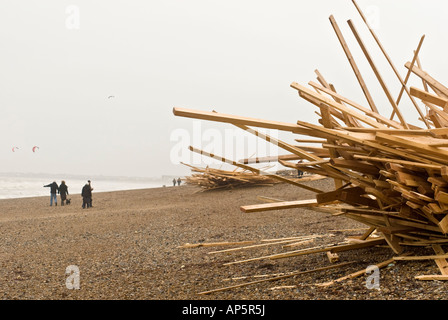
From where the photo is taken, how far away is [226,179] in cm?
1461

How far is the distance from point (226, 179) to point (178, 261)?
10352 millimetres

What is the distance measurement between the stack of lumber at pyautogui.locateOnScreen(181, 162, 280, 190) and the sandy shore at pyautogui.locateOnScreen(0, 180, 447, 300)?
505 cm

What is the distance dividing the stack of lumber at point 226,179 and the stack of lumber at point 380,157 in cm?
Result: 1092

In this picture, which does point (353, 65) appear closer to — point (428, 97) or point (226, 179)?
point (428, 97)

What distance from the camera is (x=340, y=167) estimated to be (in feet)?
8.27

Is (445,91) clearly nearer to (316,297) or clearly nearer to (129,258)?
(316,297)

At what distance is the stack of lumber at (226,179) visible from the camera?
14.1 meters

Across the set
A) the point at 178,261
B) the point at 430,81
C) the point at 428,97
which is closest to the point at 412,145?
the point at 428,97

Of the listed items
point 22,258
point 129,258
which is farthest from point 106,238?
point 129,258

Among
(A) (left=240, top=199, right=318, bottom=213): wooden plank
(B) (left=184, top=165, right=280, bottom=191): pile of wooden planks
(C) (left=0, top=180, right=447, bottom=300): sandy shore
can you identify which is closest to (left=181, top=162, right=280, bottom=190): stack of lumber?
(B) (left=184, top=165, right=280, bottom=191): pile of wooden planks

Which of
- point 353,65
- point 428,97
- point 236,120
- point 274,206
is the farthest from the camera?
point 353,65

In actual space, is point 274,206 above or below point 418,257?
above
